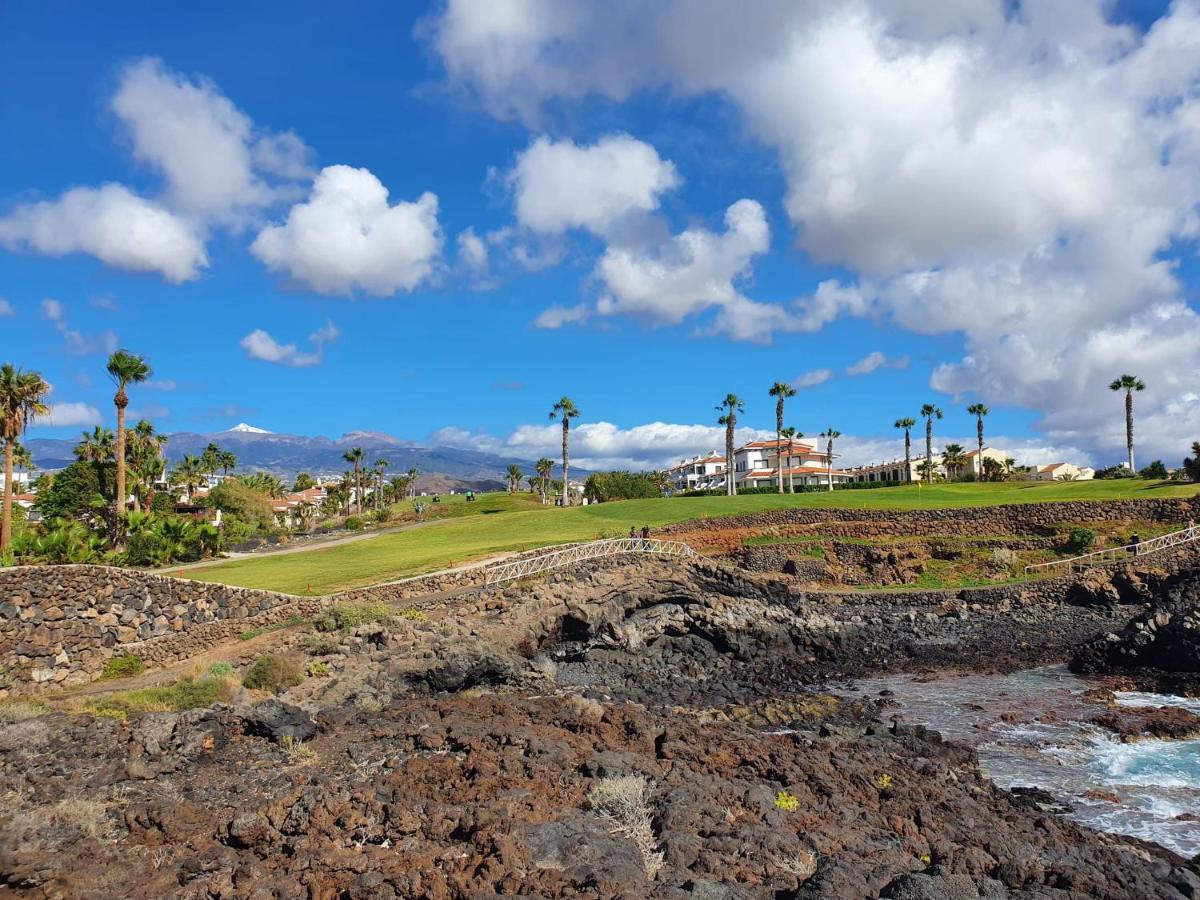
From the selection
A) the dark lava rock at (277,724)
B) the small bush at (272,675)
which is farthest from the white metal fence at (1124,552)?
the dark lava rock at (277,724)

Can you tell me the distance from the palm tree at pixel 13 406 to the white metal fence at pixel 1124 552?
53302mm

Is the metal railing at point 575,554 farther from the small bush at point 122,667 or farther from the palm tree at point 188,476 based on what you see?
the palm tree at point 188,476

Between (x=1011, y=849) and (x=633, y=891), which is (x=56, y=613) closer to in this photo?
(x=633, y=891)

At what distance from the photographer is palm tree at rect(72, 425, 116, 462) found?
58.6 meters

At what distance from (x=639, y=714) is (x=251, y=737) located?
8209 millimetres

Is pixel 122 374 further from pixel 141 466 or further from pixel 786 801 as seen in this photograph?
pixel 786 801

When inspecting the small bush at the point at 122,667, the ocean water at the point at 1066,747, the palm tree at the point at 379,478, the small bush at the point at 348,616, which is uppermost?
the palm tree at the point at 379,478

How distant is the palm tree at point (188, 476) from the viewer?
274 ft

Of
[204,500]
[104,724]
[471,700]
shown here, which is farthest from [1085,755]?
[204,500]

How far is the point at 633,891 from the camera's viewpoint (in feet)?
27.4

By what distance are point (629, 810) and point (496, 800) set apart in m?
1.95

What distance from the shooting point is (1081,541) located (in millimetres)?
45781

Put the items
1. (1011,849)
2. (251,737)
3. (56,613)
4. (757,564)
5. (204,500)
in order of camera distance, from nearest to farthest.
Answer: (1011,849) < (251,737) < (56,613) < (757,564) < (204,500)

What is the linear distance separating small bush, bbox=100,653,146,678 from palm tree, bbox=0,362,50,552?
61.0 ft
